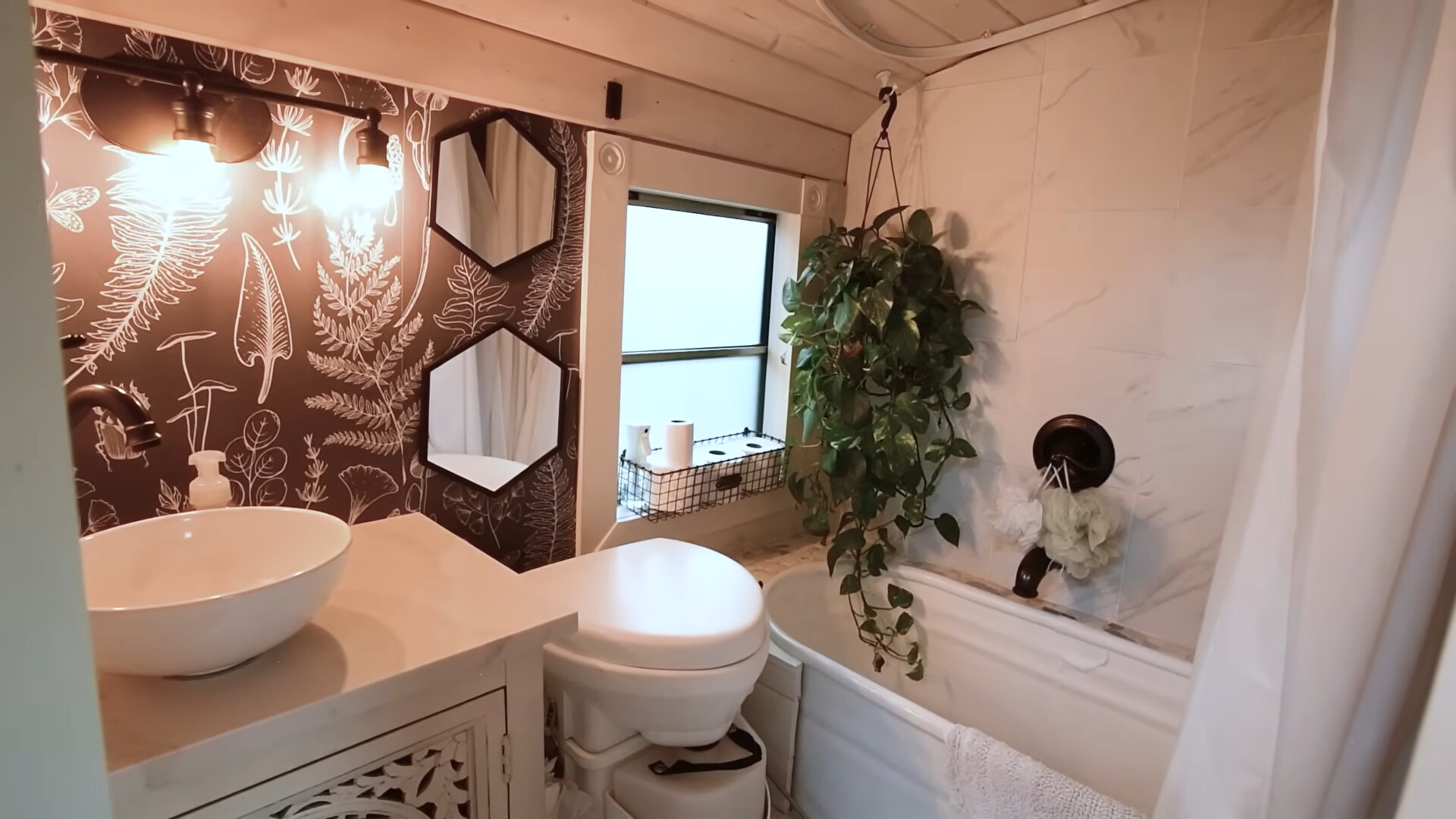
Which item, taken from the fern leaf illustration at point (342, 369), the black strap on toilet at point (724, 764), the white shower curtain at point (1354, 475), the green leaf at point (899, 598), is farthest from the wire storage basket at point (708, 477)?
the white shower curtain at point (1354, 475)

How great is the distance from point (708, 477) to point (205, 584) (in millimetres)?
1235

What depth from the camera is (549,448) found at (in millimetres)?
1713

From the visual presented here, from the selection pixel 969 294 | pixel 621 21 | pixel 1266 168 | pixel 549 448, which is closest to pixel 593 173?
pixel 621 21

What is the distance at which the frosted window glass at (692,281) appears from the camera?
76.6 inches

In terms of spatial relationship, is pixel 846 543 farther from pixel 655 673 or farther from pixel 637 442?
pixel 655 673

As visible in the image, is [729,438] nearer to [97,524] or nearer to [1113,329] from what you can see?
[1113,329]

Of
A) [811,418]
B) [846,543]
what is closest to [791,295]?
[811,418]

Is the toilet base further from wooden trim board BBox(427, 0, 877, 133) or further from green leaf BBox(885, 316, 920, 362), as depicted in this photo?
wooden trim board BBox(427, 0, 877, 133)

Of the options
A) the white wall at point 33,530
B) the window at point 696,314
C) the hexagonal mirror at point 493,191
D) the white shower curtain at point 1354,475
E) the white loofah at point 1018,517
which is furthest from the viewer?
the window at point 696,314

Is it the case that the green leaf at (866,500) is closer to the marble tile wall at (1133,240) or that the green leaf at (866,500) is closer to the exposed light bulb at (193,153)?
the marble tile wall at (1133,240)

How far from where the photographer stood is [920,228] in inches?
80.3

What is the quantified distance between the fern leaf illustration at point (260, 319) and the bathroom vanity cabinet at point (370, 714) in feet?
1.25

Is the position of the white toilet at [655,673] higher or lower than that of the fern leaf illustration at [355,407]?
lower

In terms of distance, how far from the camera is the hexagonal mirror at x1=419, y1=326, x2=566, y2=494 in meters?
1.49
